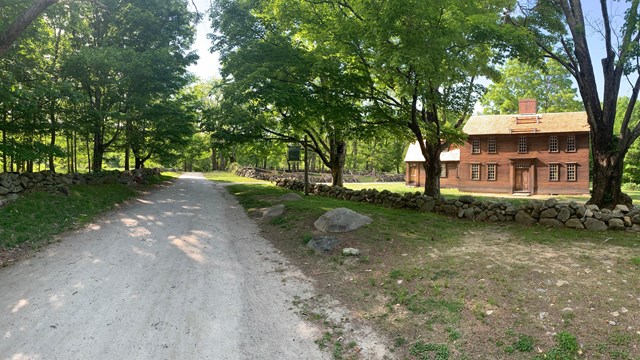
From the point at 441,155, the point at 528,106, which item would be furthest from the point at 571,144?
the point at 441,155

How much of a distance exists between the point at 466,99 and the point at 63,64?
57.9 feet

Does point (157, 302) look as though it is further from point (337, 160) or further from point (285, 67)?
point (337, 160)

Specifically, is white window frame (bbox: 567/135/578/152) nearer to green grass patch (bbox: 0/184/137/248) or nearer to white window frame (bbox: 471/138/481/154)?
white window frame (bbox: 471/138/481/154)

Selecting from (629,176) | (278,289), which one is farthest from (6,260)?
(629,176)

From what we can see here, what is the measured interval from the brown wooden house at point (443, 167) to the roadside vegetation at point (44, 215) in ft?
101

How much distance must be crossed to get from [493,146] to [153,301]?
33897 mm

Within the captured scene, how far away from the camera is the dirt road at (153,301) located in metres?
4.31

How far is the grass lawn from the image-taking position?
14.2 feet

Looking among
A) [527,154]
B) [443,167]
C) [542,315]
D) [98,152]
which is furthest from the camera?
[443,167]

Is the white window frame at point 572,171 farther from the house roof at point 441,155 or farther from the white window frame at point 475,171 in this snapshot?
the house roof at point 441,155

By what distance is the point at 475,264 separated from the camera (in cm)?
656

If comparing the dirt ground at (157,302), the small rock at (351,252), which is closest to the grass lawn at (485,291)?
the small rock at (351,252)

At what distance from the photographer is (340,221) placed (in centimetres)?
951

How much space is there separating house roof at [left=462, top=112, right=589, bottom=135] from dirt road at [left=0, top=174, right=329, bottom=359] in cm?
2975
